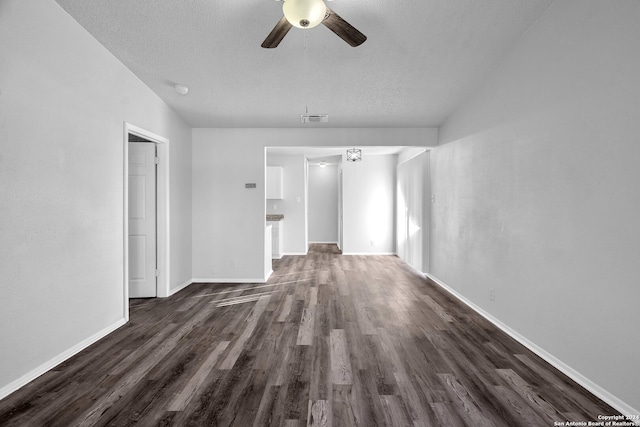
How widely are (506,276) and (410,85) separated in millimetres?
2298

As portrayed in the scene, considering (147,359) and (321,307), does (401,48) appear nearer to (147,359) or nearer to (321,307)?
(321,307)

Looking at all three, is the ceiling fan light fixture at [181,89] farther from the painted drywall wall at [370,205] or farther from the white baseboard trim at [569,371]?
the painted drywall wall at [370,205]

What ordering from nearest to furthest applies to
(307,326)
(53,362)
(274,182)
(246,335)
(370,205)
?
1. (53,362)
2. (246,335)
3. (307,326)
4. (274,182)
5. (370,205)

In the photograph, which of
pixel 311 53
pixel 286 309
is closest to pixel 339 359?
pixel 286 309

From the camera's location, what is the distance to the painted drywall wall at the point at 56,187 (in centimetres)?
214

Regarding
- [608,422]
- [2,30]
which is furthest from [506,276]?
[2,30]

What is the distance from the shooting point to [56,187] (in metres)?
2.51

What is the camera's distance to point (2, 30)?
2076 mm

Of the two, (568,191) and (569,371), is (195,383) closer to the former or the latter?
(569,371)

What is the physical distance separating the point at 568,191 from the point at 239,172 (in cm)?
404

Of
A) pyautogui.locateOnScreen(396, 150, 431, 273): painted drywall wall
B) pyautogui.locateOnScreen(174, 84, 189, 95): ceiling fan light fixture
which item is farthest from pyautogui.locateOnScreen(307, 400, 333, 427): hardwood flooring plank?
pyautogui.locateOnScreen(396, 150, 431, 273): painted drywall wall

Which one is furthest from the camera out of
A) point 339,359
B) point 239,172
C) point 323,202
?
point 323,202

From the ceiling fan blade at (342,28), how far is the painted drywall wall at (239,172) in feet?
9.29

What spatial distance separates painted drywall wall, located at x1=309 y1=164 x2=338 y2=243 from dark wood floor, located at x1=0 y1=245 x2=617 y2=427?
19.2 feet
